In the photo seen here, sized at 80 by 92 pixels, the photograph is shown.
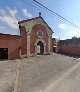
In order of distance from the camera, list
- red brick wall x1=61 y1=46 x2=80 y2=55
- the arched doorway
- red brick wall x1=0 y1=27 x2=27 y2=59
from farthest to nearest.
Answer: red brick wall x1=61 y1=46 x2=80 y2=55 < the arched doorway < red brick wall x1=0 y1=27 x2=27 y2=59

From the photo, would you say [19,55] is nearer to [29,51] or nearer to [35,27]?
[29,51]

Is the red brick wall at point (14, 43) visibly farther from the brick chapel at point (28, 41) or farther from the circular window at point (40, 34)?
the circular window at point (40, 34)

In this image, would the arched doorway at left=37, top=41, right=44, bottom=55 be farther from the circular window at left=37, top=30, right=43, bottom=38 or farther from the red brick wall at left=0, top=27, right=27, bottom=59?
the red brick wall at left=0, top=27, right=27, bottom=59

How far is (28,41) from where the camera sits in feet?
80.5

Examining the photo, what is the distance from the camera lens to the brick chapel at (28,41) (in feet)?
71.0

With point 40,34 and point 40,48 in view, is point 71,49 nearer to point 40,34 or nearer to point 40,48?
point 40,48

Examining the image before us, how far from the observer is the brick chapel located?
2165cm

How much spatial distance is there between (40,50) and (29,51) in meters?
3.99

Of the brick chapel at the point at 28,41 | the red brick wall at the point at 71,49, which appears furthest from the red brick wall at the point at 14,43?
the red brick wall at the point at 71,49

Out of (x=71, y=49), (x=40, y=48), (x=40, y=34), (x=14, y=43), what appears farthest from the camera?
(x=71, y=49)

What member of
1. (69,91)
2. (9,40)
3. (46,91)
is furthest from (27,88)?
(9,40)

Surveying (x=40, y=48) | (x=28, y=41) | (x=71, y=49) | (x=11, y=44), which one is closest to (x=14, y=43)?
(x=11, y=44)

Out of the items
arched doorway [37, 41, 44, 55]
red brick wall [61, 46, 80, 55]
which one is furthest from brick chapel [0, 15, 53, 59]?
red brick wall [61, 46, 80, 55]

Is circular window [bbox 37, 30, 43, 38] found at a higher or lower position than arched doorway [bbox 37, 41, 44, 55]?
higher
